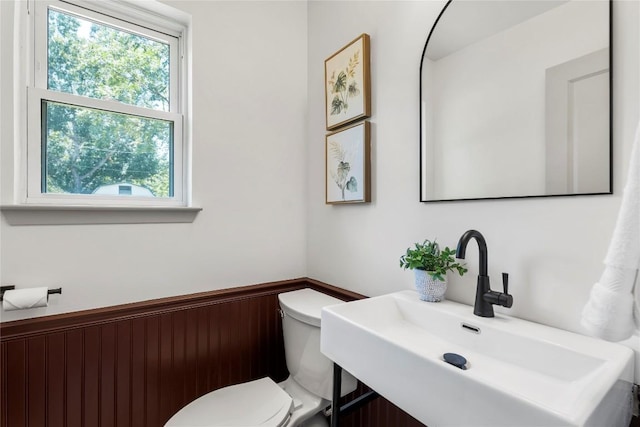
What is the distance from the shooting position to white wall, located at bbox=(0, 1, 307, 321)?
1122 millimetres

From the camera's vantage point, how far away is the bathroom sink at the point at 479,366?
1.69ft

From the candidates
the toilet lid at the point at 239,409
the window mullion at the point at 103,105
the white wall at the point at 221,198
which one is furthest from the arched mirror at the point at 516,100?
the window mullion at the point at 103,105

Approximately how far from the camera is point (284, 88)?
1684 mm

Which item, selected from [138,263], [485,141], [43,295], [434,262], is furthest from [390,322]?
[43,295]

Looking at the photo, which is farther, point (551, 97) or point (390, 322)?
point (390, 322)

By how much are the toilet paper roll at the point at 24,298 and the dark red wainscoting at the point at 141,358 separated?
0.11 m

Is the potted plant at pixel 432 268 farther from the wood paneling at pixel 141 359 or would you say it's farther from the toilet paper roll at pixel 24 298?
the toilet paper roll at pixel 24 298

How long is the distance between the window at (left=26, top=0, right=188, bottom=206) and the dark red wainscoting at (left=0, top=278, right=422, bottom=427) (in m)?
0.50

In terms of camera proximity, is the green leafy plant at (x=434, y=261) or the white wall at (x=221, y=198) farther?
the white wall at (x=221, y=198)

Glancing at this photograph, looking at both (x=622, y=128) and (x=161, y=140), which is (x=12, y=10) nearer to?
(x=161, y=140)

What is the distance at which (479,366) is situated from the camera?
78 cm

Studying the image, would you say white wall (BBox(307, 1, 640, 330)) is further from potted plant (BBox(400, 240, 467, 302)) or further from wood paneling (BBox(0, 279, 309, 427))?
wood paneling (BBox(0, 279, 309, 427))

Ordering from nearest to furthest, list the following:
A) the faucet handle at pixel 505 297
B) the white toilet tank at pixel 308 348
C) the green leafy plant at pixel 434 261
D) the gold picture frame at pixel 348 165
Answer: the faucet handle at pixel 505 297 → the green leafy plant at pixel 434 261 → the white toilet tank at pixel 308 348 → the gold picture frame at pixel 348 165

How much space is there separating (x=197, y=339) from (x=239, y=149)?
3.12ft
